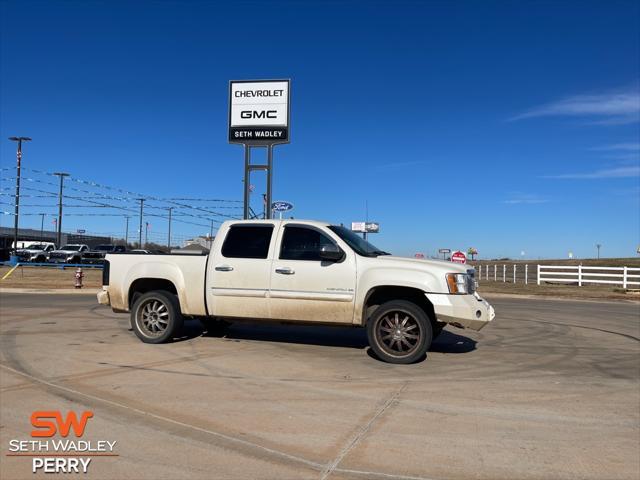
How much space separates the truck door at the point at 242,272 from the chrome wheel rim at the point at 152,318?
919 millimetres

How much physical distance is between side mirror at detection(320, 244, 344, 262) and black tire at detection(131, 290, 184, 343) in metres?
2.67

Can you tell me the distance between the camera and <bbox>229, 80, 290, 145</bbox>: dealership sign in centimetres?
1797

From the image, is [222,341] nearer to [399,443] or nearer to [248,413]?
[248,413]

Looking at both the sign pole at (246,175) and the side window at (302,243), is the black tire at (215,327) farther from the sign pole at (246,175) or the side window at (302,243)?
the sign pole at (246,175)

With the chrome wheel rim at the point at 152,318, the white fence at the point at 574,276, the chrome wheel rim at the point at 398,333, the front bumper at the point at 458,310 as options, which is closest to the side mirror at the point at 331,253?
the chrome wheel rim at the point at 398,333

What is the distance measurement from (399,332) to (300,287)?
1558 millimetres

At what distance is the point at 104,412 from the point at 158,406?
0.50 metres

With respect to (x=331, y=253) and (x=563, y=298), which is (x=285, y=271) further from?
(x=563, y=298)

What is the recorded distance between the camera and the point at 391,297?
7.77 meters

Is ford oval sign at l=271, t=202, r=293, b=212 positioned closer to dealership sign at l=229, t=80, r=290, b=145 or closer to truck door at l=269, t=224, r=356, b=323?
dealership sign at l=229, t=80, r=290, b=145

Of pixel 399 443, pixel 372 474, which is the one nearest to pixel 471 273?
pixel 399 443

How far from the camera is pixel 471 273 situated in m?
7.82

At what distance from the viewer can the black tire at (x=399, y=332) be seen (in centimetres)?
738

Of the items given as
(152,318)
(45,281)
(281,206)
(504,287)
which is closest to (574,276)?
(504,287)
